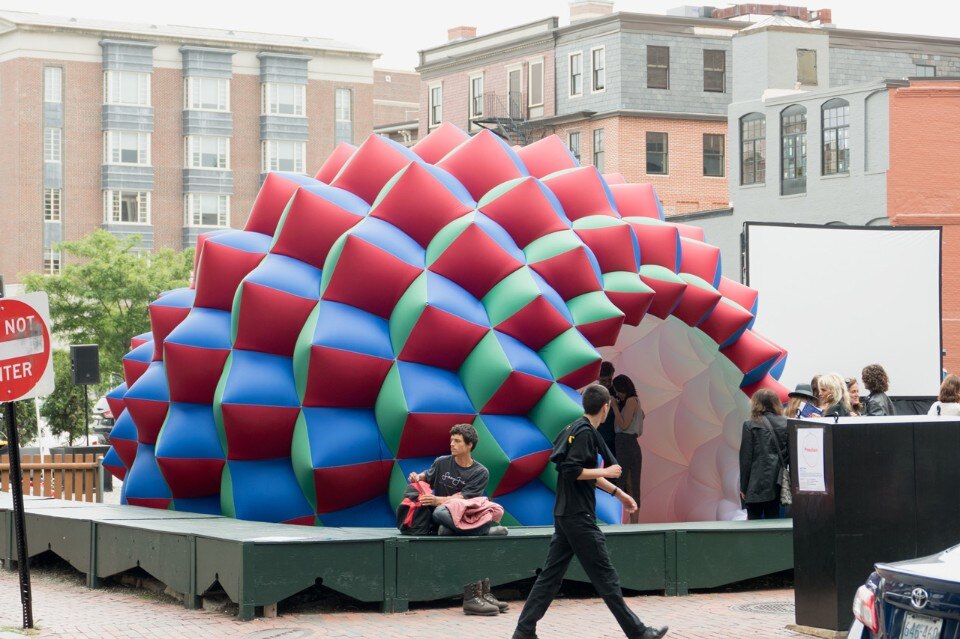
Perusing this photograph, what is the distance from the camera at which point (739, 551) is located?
13.2 metres

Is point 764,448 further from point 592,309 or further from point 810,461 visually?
point 810,461

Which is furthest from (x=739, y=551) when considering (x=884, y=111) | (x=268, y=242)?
(x=884, y=111)

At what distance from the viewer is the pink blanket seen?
12.1 m

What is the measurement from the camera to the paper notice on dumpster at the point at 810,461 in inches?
416

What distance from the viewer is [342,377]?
1363 cm

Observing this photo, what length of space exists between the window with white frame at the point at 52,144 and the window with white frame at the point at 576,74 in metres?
27.9

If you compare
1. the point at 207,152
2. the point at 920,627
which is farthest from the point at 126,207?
the point at 920,627

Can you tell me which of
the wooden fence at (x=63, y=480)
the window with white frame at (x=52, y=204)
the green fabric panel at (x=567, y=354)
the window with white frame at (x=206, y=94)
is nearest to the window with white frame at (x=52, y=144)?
the window with white frame at (x=52, y=204)

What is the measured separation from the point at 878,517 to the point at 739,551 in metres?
2.79

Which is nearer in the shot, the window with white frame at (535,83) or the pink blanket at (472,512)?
the pink blanket at (472,512)

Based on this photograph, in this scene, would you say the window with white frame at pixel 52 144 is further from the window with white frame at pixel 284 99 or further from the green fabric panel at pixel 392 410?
the green fabric panel at pixel 392 410

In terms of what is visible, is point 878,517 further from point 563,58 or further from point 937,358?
point 563,58

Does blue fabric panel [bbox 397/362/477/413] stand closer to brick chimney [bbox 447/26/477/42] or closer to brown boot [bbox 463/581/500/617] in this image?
brown boot [bbox 463/581/500/617]

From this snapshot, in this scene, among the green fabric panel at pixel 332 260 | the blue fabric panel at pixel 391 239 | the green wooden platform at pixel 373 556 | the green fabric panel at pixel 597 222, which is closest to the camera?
the green wooden platform at pixel 373 556
